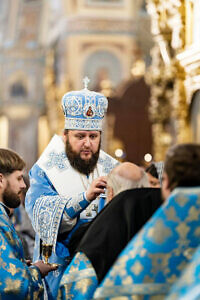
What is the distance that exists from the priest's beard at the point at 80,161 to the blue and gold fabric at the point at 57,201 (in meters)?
0.05

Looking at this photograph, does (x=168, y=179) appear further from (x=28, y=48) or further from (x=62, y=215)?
(x=28, y=48)

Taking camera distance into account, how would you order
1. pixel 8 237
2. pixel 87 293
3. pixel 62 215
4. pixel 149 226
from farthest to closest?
pixel 62 215 < pixel 8 237 < pixel 87 293 < pixel 149 226

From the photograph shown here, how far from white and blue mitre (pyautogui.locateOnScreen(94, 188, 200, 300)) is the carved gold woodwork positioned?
4427 millimetres

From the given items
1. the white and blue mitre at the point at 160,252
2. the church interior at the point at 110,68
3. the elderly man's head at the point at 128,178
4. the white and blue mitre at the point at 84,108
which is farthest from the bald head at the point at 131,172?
the church interior at the point at 110,68

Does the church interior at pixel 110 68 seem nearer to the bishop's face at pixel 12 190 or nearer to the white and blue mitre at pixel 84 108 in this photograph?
the white and blue mitre at pixel 84 108

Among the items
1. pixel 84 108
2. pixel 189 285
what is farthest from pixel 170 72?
pixel 189 285

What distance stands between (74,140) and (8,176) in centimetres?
64

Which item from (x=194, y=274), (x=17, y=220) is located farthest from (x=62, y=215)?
(x=17, y=220)

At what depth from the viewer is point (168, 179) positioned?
2.79 meters

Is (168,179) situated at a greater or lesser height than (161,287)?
greater

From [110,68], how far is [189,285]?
1808 centimetres

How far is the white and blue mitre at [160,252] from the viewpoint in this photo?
2695 mm

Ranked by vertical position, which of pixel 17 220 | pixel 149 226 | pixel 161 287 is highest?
pixel 149 226

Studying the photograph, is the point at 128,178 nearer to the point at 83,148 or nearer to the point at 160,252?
the point at 160,252
